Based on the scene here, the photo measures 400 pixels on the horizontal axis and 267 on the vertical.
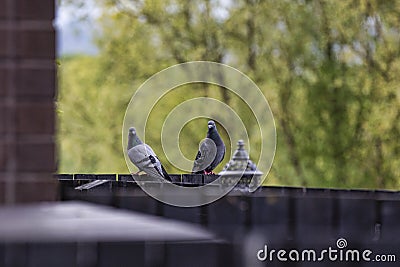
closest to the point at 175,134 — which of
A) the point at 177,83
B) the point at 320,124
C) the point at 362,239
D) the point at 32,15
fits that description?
the point at 177,83

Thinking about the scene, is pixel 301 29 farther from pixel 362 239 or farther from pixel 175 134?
pixel 362 239

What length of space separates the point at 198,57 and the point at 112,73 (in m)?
1.26

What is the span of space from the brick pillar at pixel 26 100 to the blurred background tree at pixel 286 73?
911 centimetres

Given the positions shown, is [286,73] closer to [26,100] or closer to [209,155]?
[209,155]

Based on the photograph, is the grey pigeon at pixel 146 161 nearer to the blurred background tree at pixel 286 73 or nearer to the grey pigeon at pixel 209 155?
the grey pigeon at pixel 209 155

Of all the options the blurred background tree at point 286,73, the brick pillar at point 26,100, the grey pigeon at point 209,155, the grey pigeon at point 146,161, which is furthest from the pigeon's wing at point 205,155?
the blurred background tree at point 286,73

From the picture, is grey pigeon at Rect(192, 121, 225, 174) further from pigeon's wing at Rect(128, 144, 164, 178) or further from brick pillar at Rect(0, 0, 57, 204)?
brick pillar at Rect(0, 0, 57, 204)

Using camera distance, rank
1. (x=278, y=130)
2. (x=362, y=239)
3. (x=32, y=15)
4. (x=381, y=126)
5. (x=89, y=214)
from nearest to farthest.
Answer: (x=89, y=214)
(x=32, y=15)
(x=362, y=239)
(x=381, y=126)
(x=278, y=130)

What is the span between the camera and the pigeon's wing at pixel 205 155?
4.46 meters

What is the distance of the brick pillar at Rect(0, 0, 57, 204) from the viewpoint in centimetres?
173

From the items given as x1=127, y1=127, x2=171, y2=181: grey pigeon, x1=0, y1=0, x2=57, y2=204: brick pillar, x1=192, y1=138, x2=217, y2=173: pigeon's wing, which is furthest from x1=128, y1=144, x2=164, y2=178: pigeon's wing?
x1=0, y1=0, x2=57, y2=204: brick pillar

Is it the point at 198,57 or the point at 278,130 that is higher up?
the point at 198,57

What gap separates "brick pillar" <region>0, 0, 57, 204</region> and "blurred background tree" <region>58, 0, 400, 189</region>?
9.11 metres

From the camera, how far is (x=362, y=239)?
307 centimetres
